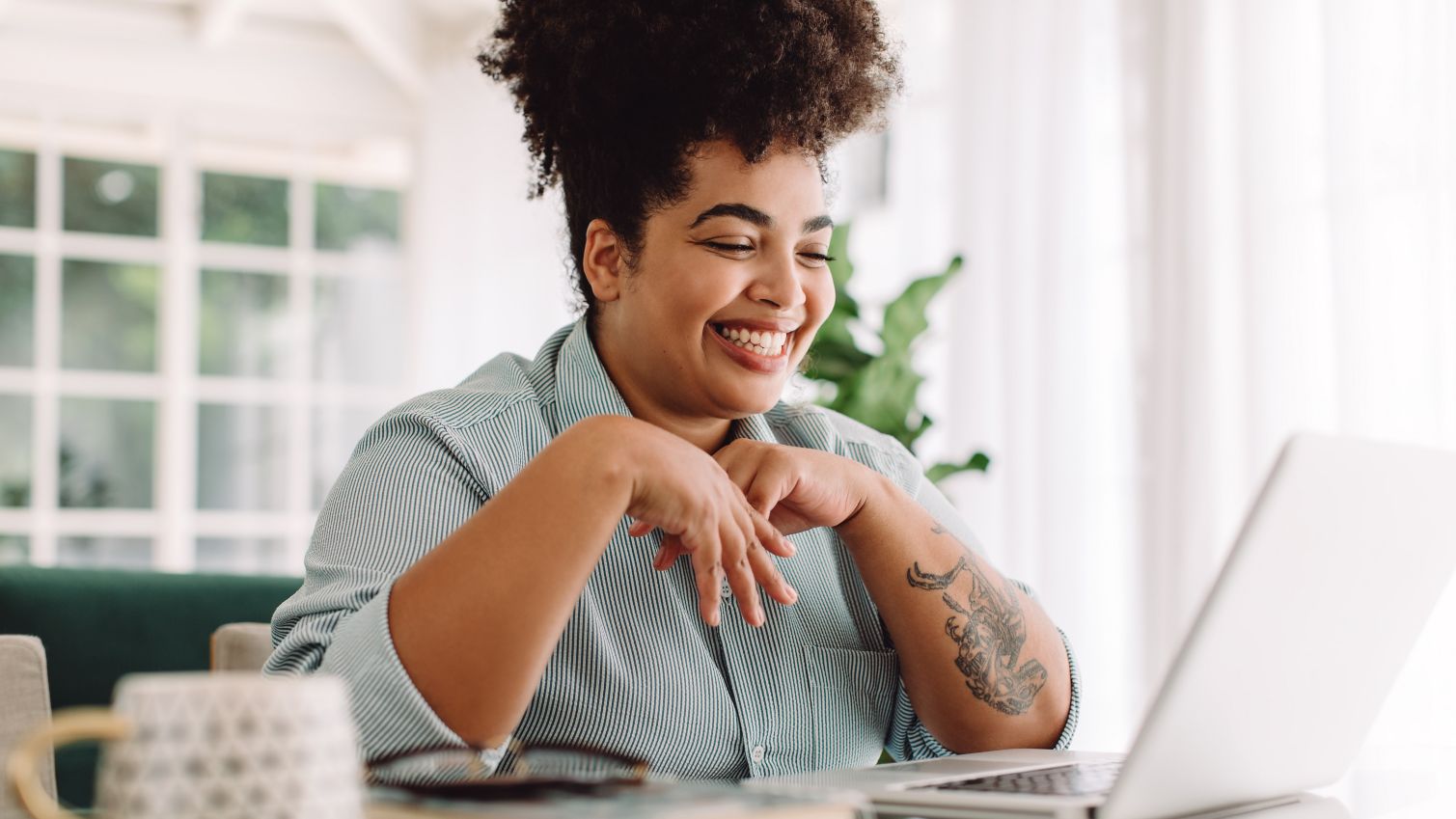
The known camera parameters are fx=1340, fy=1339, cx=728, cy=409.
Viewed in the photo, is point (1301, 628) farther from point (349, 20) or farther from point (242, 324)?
point (242, 324)

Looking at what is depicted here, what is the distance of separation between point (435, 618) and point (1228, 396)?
221 centimetres

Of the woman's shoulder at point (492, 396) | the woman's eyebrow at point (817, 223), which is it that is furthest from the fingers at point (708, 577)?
the woman's eyebrow at point (817, 223)

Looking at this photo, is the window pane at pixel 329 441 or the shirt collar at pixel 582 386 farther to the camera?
the window pane at pixel 329 441

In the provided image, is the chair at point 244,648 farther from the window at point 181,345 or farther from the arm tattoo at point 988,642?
the window at point 181,345

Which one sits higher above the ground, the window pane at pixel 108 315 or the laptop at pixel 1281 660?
the window pane at pixel 108 315

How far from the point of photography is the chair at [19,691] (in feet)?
3.94

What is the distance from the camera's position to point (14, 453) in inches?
197

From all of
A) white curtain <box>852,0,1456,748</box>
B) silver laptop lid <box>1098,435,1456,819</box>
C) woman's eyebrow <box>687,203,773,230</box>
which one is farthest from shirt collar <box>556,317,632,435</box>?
Result: white curtain <box>852,0,1456,748</box>

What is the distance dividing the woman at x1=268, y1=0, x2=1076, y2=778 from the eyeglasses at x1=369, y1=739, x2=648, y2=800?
0.24ft

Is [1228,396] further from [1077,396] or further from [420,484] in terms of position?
[420,484]

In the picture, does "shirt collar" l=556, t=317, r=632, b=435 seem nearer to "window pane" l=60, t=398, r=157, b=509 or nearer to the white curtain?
the white curtain

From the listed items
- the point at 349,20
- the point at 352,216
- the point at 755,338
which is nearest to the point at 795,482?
the point at 755,338

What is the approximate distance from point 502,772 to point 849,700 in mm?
417

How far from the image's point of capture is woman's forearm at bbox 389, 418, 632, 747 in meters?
0.92
